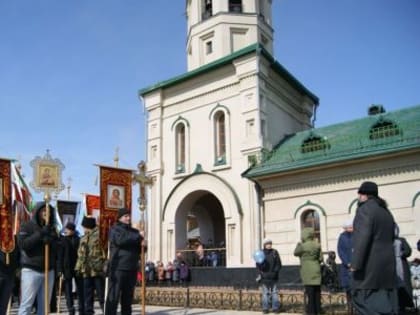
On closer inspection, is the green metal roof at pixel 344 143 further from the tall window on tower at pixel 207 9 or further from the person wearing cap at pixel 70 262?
the person wearing cap at pixel 70 262

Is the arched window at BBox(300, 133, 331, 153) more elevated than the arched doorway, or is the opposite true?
the arched window at BBox(300, 133, 331, 153)

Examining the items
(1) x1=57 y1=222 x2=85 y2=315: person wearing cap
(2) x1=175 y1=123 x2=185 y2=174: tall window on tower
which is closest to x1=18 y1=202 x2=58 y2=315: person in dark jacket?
(1) x1=57 y1=222 x2=85 y2=315: person wearing cap

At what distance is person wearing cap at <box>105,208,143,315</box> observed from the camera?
25.8 ft

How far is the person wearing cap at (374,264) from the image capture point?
207 inches

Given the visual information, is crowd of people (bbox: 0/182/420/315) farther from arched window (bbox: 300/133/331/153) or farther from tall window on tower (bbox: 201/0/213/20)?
tall window on tower (bbox: 201/0/213/20)

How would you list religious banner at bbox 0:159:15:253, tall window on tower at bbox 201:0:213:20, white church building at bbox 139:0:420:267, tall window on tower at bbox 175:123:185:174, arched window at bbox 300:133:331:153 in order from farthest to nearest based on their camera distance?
tall window on tower at bbox 201:0:213:20 → tall window on tower at bbox 175:123:185:174 → arched window at bbox 300:133:331:153 → white church building at bbox 139:0:420:267 → religious banner at bbox 0:159:15:253

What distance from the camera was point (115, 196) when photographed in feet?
35.6

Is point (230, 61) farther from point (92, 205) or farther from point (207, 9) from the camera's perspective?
point (92, 205)

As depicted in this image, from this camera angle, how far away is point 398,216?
1633 cm

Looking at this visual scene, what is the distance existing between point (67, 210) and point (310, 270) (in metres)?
10.3

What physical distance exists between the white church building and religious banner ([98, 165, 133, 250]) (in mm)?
8781

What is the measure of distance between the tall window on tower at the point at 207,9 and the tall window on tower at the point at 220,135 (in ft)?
17.7

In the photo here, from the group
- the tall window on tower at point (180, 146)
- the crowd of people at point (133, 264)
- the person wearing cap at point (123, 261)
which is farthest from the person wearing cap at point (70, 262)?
the tall window on tower at point (180, 146)

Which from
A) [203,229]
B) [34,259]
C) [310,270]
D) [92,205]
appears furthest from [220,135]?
[34,259]
